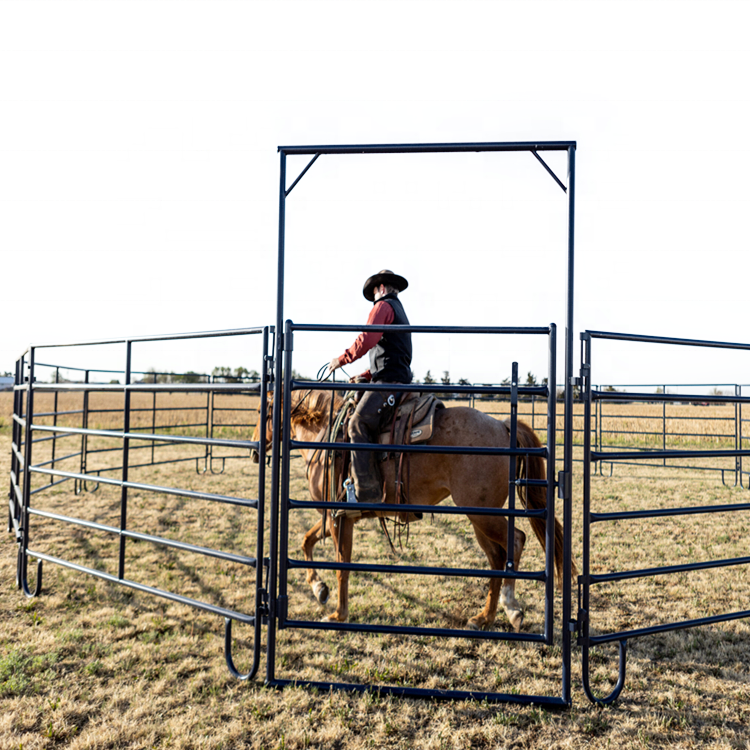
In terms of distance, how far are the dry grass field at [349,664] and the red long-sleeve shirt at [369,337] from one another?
1.94 meters

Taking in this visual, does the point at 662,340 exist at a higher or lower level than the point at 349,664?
higher

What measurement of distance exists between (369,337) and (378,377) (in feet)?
2.14

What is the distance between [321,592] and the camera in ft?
12.8

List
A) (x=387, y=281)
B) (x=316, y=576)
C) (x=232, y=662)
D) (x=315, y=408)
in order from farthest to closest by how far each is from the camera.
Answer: (x=315, y=408) < (x=387, y=281) < (x=316, y=576) < (x=232, y=662)

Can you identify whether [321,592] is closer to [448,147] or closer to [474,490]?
[474,490]

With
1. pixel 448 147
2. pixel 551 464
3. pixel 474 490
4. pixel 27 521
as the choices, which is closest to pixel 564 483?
pixel 551 464

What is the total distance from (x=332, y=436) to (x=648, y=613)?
2866 millimetres

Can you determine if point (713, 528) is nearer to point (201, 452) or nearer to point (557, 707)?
point (557, 707)

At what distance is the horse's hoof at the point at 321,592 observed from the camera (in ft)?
12.8

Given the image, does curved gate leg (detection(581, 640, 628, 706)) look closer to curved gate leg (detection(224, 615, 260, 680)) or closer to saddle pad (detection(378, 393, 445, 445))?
saddle pad (detection(378, 393, 445, 445))

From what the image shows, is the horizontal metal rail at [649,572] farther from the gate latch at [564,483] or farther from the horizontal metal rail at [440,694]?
the horizontal metal rail at [440,694]

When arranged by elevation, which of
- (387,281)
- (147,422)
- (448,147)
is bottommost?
(147,422)

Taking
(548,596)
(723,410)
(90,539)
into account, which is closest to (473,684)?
(548,596)

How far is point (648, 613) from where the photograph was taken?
3.98 metres
